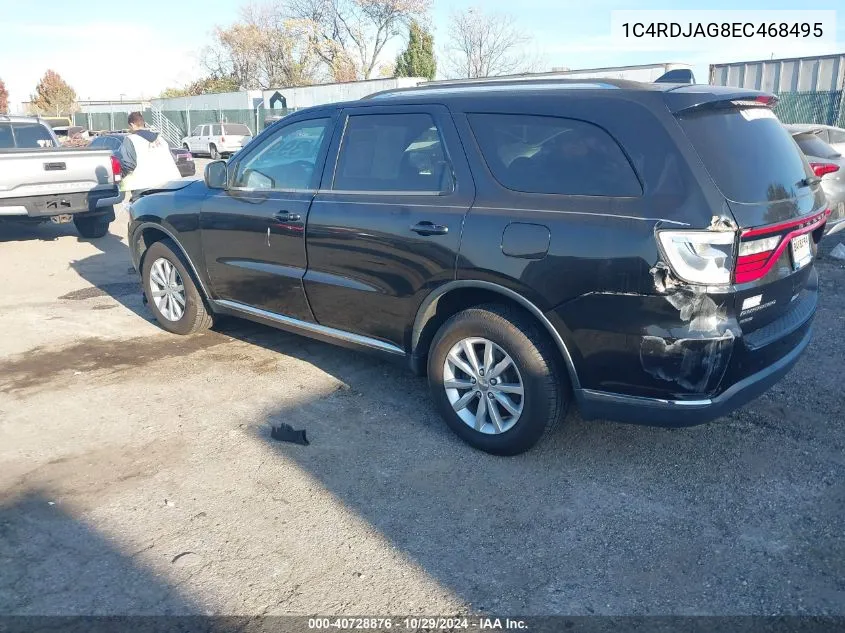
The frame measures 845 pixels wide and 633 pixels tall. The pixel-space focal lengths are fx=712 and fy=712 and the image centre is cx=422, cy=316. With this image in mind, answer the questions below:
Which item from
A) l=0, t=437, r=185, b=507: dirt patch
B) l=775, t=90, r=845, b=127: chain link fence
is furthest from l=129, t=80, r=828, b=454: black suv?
l=775, t=90, r=845, b=127: chain link fence

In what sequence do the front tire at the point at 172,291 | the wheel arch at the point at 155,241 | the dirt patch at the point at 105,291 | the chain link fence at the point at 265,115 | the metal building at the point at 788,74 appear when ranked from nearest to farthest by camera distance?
the wheel arch at the point at 155,241 → the front tire at the point at 172,291 → the dirt patch at the point at 105,291 → the chain link fence at the point at 265,115 → the metal building at the point at 788,74

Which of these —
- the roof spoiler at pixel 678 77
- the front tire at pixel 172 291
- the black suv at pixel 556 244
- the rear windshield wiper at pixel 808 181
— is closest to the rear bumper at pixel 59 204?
the front tire at pixel 172 291

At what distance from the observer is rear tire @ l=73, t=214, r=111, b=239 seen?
10.6 meters

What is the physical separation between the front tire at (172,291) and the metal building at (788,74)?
16485mm

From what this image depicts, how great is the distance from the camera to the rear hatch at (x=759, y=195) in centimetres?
311

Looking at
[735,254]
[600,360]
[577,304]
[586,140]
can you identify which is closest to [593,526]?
[600,360]

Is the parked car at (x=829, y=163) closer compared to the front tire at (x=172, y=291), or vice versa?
the front tire at (x=172, y=291)

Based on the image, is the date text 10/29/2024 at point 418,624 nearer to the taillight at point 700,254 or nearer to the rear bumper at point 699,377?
the rear bumper at point 699,377

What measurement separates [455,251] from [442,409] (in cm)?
92

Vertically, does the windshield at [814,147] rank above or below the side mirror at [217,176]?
above

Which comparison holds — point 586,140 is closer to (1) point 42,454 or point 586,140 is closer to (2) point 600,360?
(2) point 600,360

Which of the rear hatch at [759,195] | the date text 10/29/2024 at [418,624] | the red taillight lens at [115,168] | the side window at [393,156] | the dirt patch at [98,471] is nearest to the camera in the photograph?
the date text 10/29/2024 at [418,624]

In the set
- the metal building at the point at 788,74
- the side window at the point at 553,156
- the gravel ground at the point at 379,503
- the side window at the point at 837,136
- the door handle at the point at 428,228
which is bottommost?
the gravel ground at the point at 379,503

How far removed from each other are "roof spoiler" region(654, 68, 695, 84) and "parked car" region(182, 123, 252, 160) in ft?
103
